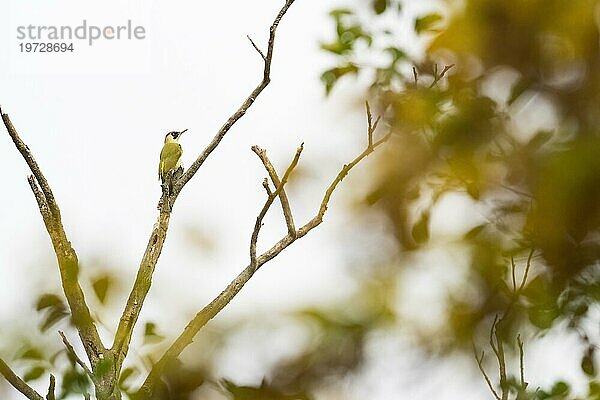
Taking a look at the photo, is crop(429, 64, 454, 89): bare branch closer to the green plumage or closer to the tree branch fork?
the tree branch fork

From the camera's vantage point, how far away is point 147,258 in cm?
92

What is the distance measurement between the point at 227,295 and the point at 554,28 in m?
0.72

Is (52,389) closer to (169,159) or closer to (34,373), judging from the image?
(34,373)

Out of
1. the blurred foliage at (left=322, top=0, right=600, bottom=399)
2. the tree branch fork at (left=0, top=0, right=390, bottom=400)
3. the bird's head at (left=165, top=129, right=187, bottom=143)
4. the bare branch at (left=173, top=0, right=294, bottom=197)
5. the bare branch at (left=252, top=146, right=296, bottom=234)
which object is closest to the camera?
the blurred foliage at (left=322, top=0, right=600, bottom=399)

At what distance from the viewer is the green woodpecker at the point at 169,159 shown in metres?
1.11

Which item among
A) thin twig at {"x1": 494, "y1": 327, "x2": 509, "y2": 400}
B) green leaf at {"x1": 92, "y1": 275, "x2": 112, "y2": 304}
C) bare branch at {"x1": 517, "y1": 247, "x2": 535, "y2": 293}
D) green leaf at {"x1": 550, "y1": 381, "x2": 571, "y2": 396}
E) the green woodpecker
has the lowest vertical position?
green leaf at {"x1": 92, "y1": 275, "x2": 112, "y2": 304}

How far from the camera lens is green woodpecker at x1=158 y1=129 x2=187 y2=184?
1108 mm

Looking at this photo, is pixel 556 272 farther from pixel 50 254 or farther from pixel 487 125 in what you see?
pixel 50 254

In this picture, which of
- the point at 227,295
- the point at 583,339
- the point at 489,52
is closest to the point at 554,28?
the point at 489,52

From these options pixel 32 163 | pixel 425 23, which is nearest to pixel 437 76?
pixel 425 23

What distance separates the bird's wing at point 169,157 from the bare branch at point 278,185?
0.30 meters

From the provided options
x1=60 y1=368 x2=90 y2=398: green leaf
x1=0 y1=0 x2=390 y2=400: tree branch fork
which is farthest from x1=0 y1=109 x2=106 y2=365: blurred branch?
x1=60 y1=368 x2=90 y2=398: green leaf

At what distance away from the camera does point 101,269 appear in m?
0.33

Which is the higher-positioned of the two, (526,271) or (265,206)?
(265,206)
